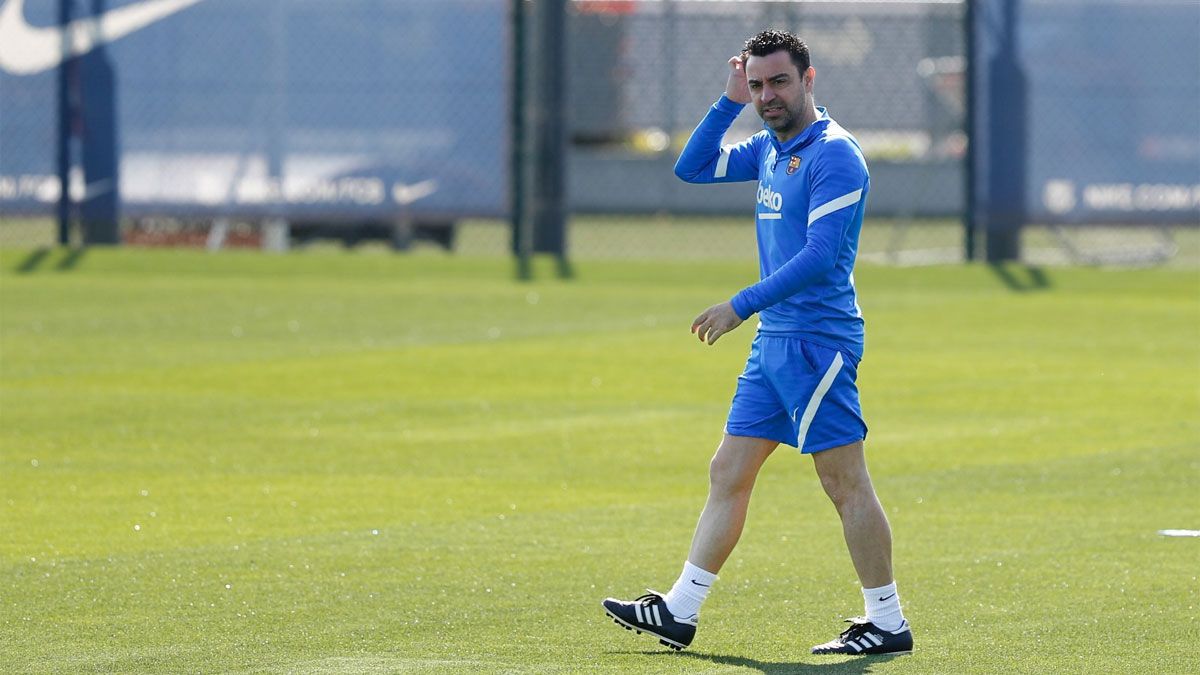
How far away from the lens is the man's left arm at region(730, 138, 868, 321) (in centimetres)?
606

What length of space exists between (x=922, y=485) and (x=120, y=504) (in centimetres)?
343

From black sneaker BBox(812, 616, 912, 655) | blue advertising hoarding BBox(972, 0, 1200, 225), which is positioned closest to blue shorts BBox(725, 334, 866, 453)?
black sneaker BBox(812, 616, 912, 655)

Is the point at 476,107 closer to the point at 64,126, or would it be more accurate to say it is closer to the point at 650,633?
the point at 64,126

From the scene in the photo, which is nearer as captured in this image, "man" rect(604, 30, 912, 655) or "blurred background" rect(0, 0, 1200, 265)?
"man" rect(604, 30, 912, 655)

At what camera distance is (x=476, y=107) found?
19.6 meters

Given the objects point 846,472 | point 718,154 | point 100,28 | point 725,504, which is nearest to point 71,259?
point 100,28

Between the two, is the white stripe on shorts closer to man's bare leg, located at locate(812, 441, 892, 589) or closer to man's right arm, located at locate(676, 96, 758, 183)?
man's bare leg, located at locate(812, 441, 892, 589)

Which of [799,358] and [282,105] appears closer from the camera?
[799,358]

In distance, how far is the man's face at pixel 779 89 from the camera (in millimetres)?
6215

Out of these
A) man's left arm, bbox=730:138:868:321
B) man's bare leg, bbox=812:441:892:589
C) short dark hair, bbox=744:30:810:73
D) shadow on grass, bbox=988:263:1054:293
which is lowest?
shadow on grass, bbox=988:263:1054:293

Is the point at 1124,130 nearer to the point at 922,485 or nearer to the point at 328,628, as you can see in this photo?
the point at 922,485

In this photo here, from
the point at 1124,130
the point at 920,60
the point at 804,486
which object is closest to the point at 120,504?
the point at 804,486

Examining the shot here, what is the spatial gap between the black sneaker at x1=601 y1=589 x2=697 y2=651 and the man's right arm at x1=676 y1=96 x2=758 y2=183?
4.96ft

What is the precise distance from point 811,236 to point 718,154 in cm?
96
